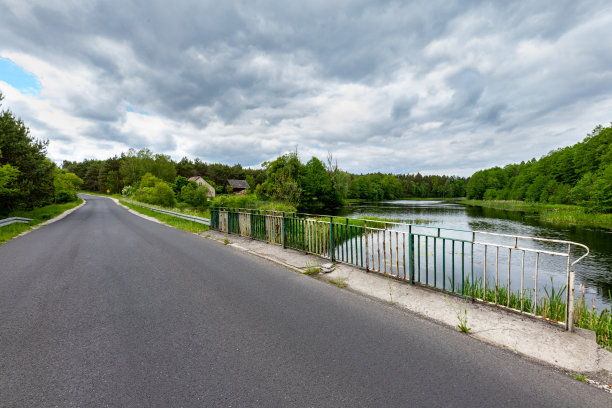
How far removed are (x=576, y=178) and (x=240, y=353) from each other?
221 ft

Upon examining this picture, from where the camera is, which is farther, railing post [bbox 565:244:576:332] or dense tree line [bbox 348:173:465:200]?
dense tree line [bbox 348:173:465:200]

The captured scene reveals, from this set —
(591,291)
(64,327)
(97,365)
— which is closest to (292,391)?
(97,365)

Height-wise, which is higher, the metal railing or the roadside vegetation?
the roadside vegetation

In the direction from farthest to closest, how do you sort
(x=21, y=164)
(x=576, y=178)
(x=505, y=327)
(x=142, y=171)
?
(x=142, y=171)
(x=576, y=178)
(x=21, y=164)
(x=505, y=327)

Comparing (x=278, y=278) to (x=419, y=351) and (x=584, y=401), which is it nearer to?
(x=419, y=351)

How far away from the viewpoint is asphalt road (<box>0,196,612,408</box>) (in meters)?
2.26

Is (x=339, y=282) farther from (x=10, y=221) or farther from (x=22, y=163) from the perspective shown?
(x=22, y=163)

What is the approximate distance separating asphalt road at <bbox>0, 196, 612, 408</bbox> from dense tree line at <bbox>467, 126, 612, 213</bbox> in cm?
3791

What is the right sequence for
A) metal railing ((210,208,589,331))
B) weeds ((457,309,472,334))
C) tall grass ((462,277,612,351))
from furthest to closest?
1. metal railing ((210,208,589,331))
2. tall grass ((462,277,612,351))
3. weeds ((457,309,472,334))

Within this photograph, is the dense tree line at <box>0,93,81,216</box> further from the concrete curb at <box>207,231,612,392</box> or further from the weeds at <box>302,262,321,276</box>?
the concrete curb at <box>207,231,612,392</box>

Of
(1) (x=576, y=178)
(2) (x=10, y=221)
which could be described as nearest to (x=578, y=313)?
(2) (x=10, y=221)

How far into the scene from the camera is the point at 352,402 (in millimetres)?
2189

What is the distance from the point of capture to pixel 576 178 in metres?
47.9

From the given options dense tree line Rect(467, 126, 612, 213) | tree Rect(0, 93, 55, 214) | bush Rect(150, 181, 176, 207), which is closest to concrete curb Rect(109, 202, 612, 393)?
tree Rect(0, 93, 55, 214)
